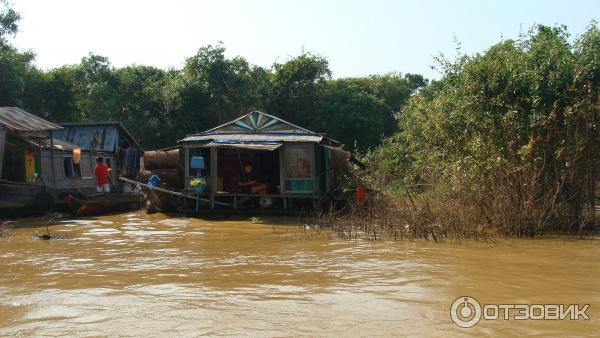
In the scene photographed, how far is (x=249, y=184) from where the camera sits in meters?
16.4

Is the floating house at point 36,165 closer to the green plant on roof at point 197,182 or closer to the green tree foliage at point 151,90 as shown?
the green plant on roof at point 197,182

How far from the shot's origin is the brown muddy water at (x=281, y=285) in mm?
5000

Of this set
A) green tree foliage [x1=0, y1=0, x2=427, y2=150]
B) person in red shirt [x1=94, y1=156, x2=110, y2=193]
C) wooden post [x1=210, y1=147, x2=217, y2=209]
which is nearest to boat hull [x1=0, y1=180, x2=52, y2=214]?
person in red shirt [x1=94, y1=156, x2=110, y2=193]

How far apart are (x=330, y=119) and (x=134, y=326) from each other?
87.3 feet

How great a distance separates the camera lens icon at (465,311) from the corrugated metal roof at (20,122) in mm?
13528

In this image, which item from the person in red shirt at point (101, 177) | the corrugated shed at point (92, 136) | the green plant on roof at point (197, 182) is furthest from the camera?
the corrugated shed at point (92, 136)

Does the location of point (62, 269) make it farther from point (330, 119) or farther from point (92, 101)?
point (330, 119)

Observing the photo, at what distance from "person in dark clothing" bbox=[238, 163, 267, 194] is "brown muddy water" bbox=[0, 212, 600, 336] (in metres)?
5.22

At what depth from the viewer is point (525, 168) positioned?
1083 centimetres

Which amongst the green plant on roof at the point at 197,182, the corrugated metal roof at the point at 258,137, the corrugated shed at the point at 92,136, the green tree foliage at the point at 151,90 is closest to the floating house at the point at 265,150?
the corrugated metal roof at the point at 258,137

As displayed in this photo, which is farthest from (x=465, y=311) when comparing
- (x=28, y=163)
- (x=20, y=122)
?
(x=28, y=163)

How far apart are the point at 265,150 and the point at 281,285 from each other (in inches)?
372

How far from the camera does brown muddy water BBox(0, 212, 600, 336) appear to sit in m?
5.00

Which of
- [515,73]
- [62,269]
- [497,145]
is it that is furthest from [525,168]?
[62,269]
